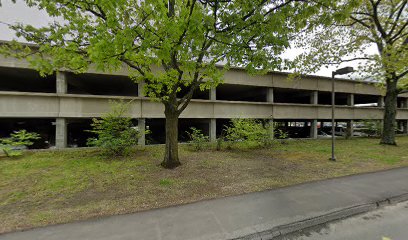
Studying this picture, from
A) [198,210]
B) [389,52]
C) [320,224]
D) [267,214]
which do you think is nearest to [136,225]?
[198,210]

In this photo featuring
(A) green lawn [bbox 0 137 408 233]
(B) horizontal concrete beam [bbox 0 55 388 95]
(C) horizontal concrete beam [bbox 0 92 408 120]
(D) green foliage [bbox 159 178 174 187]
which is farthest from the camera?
(B) horizontal concrete beam [bbox 0 55 388 95]

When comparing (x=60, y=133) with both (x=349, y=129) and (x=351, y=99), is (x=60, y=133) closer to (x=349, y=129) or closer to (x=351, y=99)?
(x=349, y=129)

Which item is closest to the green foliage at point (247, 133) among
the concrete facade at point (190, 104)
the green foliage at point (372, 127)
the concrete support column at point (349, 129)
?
the concrete facade at point (190, 104)

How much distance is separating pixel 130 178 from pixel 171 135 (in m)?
1.88

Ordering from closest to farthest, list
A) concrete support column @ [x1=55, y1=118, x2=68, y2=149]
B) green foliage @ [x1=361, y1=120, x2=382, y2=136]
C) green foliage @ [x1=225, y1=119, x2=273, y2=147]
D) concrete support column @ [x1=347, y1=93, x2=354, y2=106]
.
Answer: concrete support column @ [x1=55, y1=118, x2=68, y2=149] < green foliage @ [x1=225, y1=119, x2=273, y2=147] < green foliage @ [x1=361, y1=120, x2=382, y2=136] < concrete support column @ [x1=347, y1=93, x2=354, y2=106]

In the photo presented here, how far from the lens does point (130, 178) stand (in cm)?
606

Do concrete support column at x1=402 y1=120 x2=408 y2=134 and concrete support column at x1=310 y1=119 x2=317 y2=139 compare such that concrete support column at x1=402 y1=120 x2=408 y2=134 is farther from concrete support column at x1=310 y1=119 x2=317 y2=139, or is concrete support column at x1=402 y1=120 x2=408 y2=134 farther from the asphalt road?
the asphalt road

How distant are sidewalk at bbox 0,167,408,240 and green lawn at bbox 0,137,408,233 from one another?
1.36 feet

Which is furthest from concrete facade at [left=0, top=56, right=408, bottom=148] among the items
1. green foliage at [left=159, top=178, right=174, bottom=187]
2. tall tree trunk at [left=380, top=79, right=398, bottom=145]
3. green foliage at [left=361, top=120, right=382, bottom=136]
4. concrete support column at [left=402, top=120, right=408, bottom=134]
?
green foliage at [left=159, top=178, right=174, bottom=187]

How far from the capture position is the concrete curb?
3330 mm

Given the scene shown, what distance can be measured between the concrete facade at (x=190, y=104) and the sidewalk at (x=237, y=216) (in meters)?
8.29

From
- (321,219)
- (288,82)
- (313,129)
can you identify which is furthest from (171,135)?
(313,129)

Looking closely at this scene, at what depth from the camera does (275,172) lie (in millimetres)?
6879

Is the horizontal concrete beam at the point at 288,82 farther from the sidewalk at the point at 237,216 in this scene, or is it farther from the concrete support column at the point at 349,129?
the sidewalk at the point at 237,216
